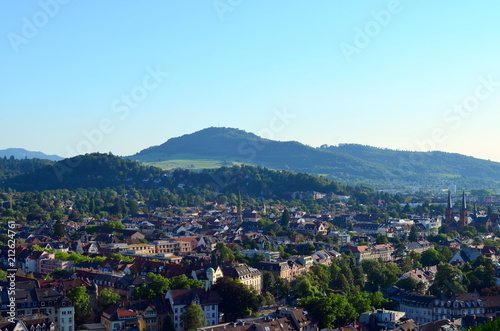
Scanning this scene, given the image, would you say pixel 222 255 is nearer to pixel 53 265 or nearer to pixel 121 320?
pixel 53 265

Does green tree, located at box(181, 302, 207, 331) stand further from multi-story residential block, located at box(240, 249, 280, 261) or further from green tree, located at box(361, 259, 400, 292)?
multi-story residential block, located at box(240, 249, 280, 261)

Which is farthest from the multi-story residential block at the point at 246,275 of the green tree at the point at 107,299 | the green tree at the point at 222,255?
the green tree at the point at 107,299

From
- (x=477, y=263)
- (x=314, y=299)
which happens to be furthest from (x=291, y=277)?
(x=477, y=263)

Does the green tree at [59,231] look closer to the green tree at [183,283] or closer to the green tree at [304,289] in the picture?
the green tree at [183,283]

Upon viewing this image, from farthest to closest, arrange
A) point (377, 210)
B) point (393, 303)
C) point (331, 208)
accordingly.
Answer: point (331, 208) < point (377, 210) < point (393, 303)

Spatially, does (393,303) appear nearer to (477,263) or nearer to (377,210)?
(477,263)

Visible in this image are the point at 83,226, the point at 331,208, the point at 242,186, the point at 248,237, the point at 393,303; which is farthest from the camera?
the point at 242,186
